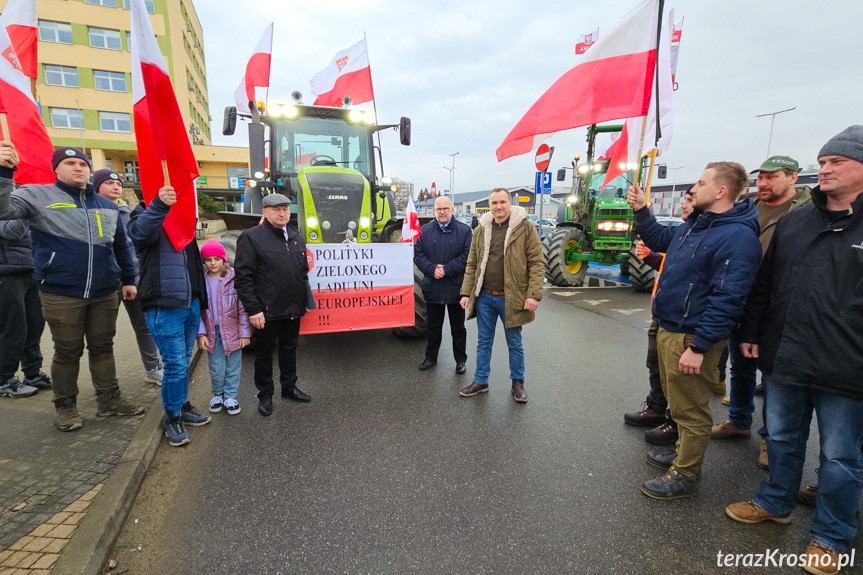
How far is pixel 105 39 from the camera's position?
93.1ft

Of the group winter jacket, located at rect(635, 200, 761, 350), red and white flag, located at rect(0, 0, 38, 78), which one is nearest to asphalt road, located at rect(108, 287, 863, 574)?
winter jacket, located at rect(635, 200, 761, 350)

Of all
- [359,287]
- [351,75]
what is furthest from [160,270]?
[351,75]

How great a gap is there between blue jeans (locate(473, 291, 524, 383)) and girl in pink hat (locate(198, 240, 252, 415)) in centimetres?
214

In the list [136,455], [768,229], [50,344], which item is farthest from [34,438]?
[768,229]

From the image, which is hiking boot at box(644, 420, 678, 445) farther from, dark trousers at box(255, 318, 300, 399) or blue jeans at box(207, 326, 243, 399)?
blue jeans at box(207, 326, 243, 399)

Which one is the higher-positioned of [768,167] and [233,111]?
[233,111]

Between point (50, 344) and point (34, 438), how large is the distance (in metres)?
2.87

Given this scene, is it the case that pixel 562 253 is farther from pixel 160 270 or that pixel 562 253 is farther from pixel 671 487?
pixel 160 270

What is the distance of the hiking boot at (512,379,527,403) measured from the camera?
3985 mm

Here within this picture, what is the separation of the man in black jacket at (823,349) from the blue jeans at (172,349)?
3.85m

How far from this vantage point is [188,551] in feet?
7.32

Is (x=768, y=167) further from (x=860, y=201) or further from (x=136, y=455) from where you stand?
(x=136, y=455)

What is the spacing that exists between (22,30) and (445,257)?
3889 mm

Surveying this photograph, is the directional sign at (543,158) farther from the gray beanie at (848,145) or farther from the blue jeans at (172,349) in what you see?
the blue jeans at (172,349)
